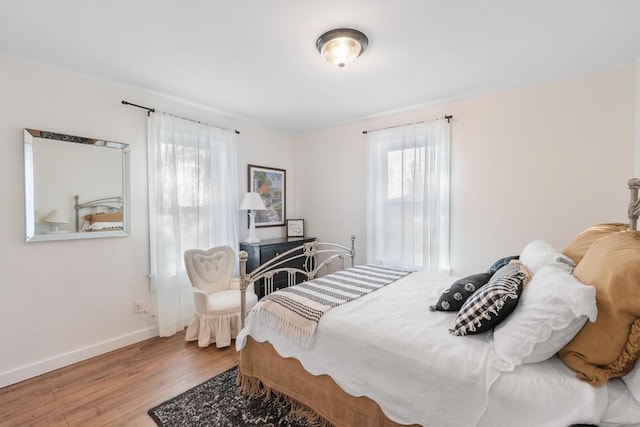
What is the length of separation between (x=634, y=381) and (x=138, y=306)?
357 cm

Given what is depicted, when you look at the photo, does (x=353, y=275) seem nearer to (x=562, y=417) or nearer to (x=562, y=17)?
(x=562, y=417)

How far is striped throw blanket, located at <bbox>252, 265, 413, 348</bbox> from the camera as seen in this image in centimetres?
170

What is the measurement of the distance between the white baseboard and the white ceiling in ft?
8.15

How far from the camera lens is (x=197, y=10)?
5.57ft

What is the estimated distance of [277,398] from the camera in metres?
1.94

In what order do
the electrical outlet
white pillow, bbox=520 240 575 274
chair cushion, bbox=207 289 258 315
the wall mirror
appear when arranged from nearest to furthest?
1. white pillow, bbox=520 240 575 274
2. the wall mirror
3. chair cushion, bbox=207 289 258 315
4. the electrical outlet

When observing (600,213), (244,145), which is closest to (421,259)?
(600,213)

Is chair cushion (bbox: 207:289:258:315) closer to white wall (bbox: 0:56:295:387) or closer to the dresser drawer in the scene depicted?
the dresser drawer

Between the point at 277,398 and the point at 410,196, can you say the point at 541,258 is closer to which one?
the point at 410,196

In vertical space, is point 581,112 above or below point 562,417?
above

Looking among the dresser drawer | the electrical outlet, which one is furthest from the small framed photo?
the electrical outlet

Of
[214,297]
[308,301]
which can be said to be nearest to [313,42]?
[308,301]

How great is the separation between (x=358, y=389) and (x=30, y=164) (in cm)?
299

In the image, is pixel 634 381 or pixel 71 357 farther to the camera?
pixel 71 357
